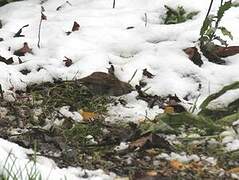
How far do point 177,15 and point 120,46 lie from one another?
0.60 meters

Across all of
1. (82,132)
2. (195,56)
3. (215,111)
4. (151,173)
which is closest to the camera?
(151,173)

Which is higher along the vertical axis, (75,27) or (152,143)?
(152,143)

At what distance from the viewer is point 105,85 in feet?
10.1

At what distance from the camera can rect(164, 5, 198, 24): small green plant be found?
384 centimetres

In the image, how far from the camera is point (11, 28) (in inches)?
150

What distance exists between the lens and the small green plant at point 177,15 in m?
3.84

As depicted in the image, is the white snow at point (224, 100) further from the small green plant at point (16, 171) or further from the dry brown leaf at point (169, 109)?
the small green plant at point (16, 171)

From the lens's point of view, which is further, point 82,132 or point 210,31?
point 210,31

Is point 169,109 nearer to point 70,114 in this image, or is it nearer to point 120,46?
point 70,114

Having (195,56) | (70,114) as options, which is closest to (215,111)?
(195,56)

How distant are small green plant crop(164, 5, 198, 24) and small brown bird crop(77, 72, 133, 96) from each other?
0.91m

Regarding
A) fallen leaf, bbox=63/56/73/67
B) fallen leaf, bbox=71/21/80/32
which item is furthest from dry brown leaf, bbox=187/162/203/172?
fallen leaf, bbox=71/21/80/32

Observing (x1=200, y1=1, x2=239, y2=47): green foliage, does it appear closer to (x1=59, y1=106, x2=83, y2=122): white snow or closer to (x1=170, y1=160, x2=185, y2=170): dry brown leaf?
(x1=59, y1=106, x2=83, y2=122): white snow

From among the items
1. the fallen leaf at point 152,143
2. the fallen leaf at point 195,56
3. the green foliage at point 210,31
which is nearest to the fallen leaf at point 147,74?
the fallen leaf at point 195,56
